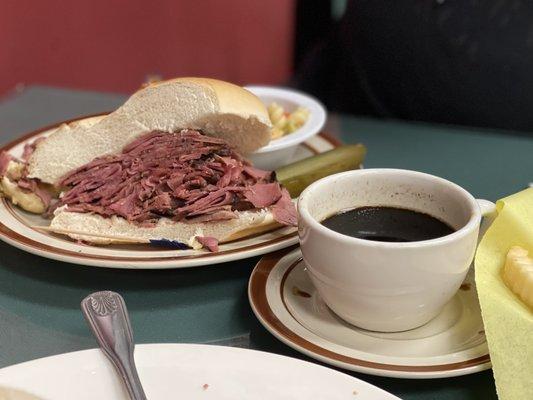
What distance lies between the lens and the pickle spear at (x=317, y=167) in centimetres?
119

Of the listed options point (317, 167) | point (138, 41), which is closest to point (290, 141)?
point (317, 167)

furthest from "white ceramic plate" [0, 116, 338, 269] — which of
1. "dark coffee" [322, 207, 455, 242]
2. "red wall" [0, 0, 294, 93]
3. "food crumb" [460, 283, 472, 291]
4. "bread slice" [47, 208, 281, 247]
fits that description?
"red wall" [0, 0, 294, 93]

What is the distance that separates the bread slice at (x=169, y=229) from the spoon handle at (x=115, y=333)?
0.69 ft

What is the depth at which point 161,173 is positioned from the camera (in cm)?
108

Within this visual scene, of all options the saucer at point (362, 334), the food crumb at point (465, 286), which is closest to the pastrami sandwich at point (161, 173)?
the saucer at point (362, 334)

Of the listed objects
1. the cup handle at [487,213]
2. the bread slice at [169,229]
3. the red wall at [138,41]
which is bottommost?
the red wall at [138,41]

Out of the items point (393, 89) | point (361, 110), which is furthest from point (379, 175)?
point (361, 110)

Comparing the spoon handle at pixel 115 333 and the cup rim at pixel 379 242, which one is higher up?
the cup rim at pixel 379 242

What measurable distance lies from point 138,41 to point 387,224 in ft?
7.39

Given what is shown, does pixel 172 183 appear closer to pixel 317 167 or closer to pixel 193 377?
pixel 317 167

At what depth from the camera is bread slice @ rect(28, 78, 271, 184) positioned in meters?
1.11

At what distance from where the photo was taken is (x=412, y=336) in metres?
0.84

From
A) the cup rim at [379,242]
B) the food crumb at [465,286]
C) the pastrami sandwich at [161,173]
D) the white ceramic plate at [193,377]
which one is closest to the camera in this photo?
the white ceramic plate at [193,377]

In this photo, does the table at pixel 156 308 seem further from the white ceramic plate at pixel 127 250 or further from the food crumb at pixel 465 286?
the food crumb at pixel 465 286
